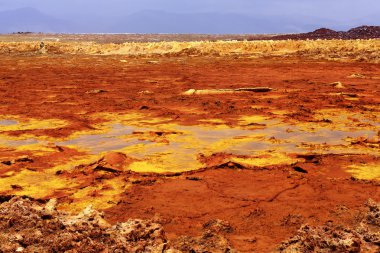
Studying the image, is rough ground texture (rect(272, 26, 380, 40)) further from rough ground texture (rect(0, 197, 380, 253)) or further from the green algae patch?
rough ground texture (rect(0, 197, 380, 253))

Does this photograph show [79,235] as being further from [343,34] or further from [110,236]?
[343,34]

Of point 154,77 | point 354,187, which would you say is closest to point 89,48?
point 154,77

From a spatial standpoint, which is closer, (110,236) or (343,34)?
(110,236)

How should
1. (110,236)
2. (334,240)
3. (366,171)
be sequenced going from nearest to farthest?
(334,240) → (110,236) → (366,171)

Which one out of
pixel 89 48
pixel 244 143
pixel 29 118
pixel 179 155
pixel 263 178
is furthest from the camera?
pixel 89 48

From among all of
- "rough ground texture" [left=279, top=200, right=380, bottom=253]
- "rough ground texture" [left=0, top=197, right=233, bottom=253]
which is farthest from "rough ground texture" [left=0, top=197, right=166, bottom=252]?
"rough ground texture" [left=279, top=200, right=380, bottom=253]

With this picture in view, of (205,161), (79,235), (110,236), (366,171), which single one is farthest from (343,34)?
(79,235)

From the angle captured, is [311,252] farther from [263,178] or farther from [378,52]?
[378,52]

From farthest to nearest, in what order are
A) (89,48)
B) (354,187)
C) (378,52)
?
(89,48), (378,52), (354,187)
